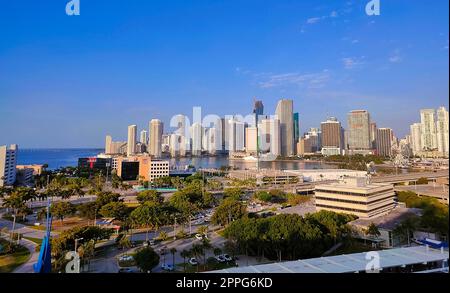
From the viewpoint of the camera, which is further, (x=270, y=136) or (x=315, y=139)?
(x=315, y=139)

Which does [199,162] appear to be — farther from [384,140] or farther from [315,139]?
[384,140]

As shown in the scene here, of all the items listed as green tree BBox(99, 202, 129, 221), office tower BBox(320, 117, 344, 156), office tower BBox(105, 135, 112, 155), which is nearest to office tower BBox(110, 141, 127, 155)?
office tower BBox(105, 135, 112, 155)

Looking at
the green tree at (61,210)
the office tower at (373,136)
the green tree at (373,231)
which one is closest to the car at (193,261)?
the green tree at (373,231)

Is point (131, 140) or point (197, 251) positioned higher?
point (131, 140)

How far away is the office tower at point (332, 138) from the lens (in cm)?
2190

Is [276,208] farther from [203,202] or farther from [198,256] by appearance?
[198,256]

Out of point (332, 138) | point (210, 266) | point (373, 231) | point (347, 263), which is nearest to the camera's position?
point (347, 263)

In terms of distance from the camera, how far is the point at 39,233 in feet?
22.7

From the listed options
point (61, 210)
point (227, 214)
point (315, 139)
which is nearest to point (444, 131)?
point (227, 214)

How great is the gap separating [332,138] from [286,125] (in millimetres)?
3933

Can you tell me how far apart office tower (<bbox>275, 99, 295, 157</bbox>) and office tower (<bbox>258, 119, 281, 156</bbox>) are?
0.43 meters

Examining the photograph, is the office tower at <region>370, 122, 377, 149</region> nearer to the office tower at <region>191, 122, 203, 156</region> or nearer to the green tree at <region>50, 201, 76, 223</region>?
the office tower at <region>191, 122, 203, 156</region>

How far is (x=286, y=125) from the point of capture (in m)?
25.0
